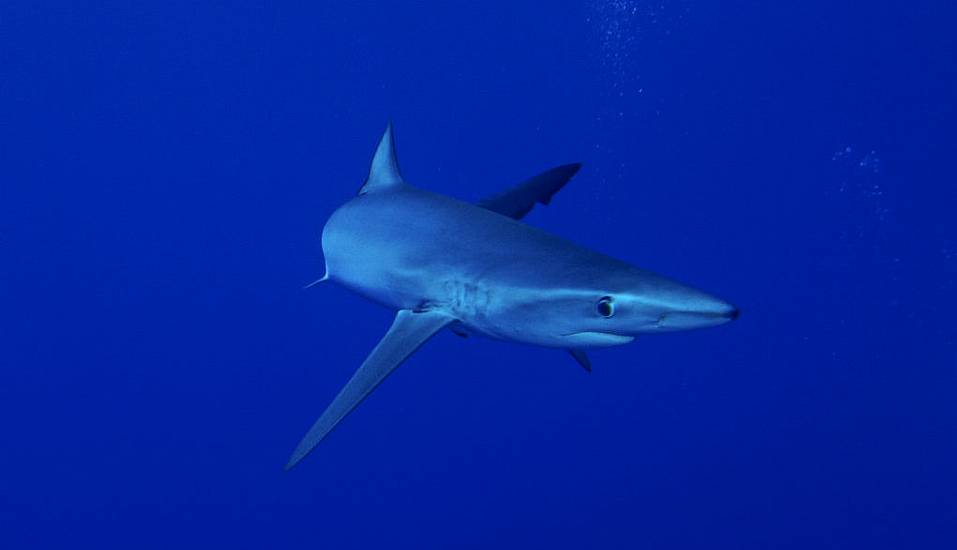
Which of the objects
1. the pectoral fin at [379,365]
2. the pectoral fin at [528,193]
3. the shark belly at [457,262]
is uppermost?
the pectoral fin at [528,193]

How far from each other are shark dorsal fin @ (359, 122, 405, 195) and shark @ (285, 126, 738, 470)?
0.57 ft

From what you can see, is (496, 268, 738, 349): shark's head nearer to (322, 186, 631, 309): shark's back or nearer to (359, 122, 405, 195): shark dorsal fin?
(322, 186, 631, 309): shark's back

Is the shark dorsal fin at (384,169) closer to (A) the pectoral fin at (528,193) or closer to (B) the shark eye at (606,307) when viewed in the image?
(A) the pectoral fin at (528,193)

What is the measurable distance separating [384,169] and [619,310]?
7.52ft

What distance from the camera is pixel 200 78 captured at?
1162cm

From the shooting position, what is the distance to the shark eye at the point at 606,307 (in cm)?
204

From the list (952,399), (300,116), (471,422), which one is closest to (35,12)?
(300,116)

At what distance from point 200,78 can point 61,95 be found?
2.06 metres

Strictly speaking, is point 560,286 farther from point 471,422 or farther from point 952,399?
point 952,399

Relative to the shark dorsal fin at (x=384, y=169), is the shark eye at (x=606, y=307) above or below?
below

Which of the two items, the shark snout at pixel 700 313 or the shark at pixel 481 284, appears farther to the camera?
the shark at pixel 481 284

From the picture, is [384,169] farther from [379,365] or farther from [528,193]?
[379,365]

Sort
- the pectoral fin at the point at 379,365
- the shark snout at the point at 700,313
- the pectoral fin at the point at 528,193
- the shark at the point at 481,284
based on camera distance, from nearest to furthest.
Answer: the shark snout at the point at 700,313
the shark at the point at 481,284
the pectoral fin at the point at 379,365
the pectoral fin at the point at 528,193

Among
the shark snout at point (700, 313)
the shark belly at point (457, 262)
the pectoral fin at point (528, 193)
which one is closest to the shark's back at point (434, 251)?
the shark belly at point (457, 262)
